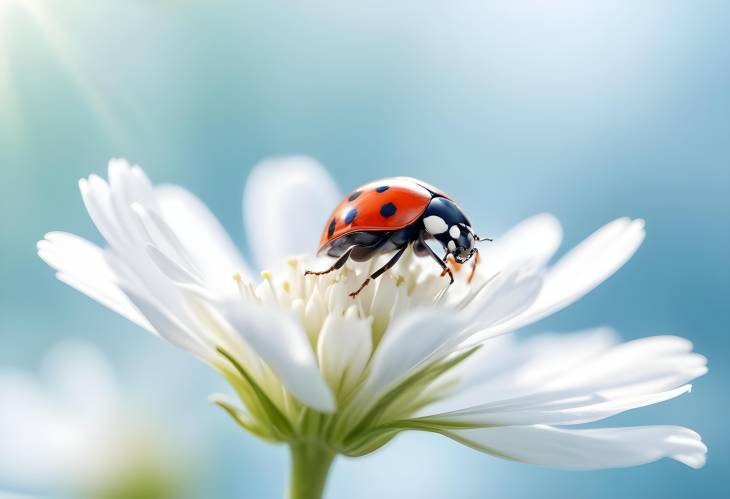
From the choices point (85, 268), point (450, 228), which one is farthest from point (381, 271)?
point (85, 268)

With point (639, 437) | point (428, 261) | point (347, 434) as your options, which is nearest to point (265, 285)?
point (347, 434)

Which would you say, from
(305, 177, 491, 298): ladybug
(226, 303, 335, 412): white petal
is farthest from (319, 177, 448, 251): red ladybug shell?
(226, 303, 335, 412): white petal

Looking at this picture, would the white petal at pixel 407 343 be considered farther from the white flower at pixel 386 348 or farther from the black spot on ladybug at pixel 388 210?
the black spot on ladybug at pixel 388 210

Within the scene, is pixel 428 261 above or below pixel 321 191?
below

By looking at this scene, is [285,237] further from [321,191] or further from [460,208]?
[460,208]

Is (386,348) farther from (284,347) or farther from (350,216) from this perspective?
(350,216)

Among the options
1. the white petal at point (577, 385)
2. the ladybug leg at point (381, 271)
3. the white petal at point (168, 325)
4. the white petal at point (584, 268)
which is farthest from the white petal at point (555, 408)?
the white petal at point (168, 325)

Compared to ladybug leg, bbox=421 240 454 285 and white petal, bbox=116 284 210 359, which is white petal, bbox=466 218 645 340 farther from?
white petal, bbox=116 284 210 359
